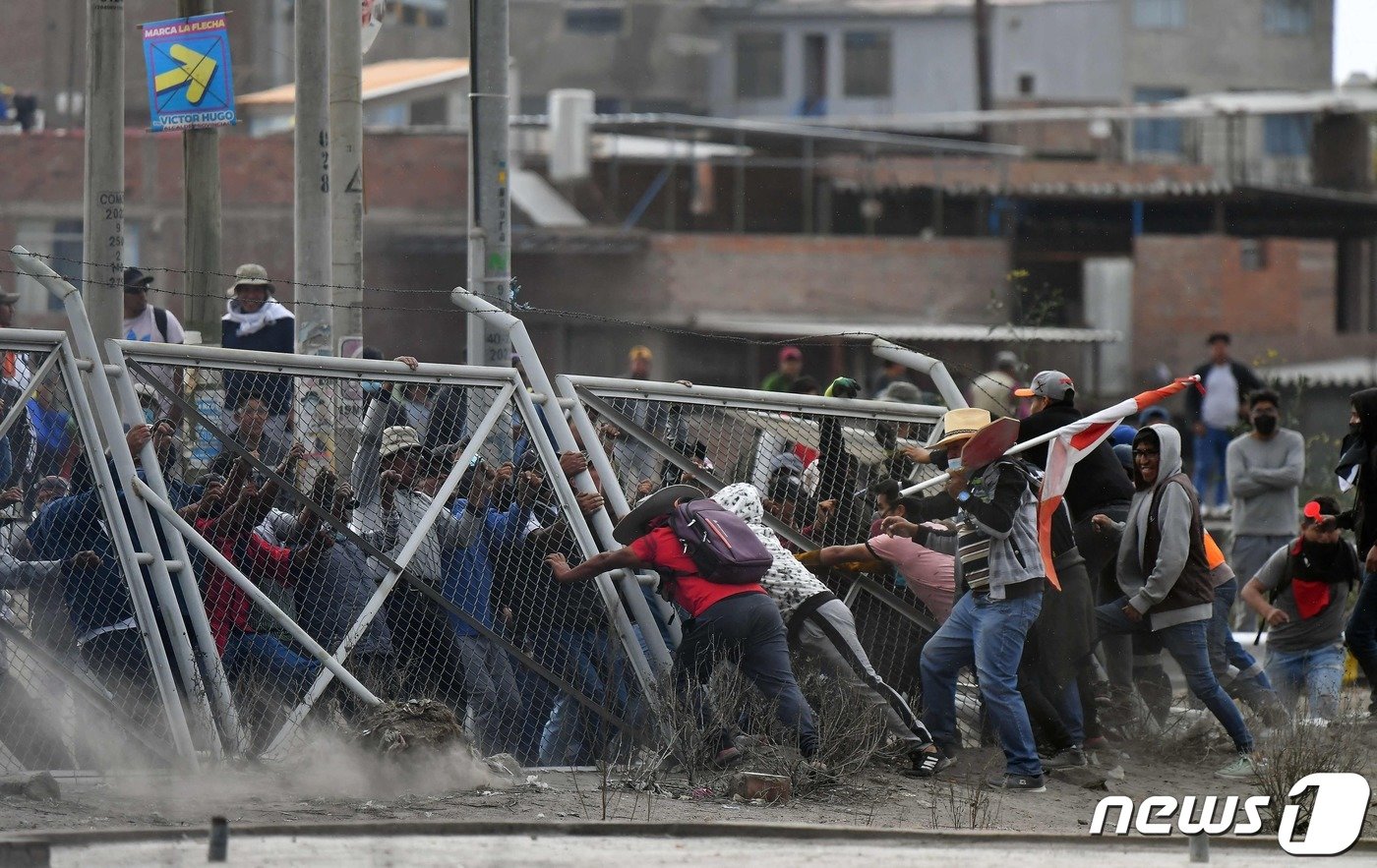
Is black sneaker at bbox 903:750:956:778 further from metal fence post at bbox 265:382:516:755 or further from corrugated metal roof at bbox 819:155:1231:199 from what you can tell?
corrugated metal roof at bbox 819:155:1231:199


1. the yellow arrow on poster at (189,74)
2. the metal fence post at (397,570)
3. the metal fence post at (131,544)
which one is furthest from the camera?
the yellow arrow on poster at (189,74)

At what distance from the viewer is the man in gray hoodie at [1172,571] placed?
964cm

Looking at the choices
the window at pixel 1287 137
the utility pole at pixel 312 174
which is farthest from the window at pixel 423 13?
the utility pole at pixel 312 174

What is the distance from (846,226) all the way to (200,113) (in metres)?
24.5

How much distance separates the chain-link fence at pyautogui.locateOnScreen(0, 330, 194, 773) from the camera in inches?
298

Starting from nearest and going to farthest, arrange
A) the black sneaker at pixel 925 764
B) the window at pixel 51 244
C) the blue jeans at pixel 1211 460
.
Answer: the black sneaker at pixel 925 764
the blue jeans at pixel 1211 460
the window at pixel 51 244

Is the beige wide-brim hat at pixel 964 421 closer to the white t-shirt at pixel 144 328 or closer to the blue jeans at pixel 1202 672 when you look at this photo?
the blue jeans at pixel 1202 672

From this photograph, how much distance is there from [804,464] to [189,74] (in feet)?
13.3

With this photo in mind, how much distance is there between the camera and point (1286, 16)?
55531mm

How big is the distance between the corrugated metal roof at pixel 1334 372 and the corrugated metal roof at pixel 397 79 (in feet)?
44.5

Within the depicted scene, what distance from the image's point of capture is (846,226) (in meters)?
34.1

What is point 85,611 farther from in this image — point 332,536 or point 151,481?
point 332,536

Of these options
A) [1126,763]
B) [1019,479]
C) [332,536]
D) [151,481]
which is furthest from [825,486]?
[151,481]

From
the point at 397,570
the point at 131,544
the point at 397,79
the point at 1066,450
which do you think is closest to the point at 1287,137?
the point at 397,79
